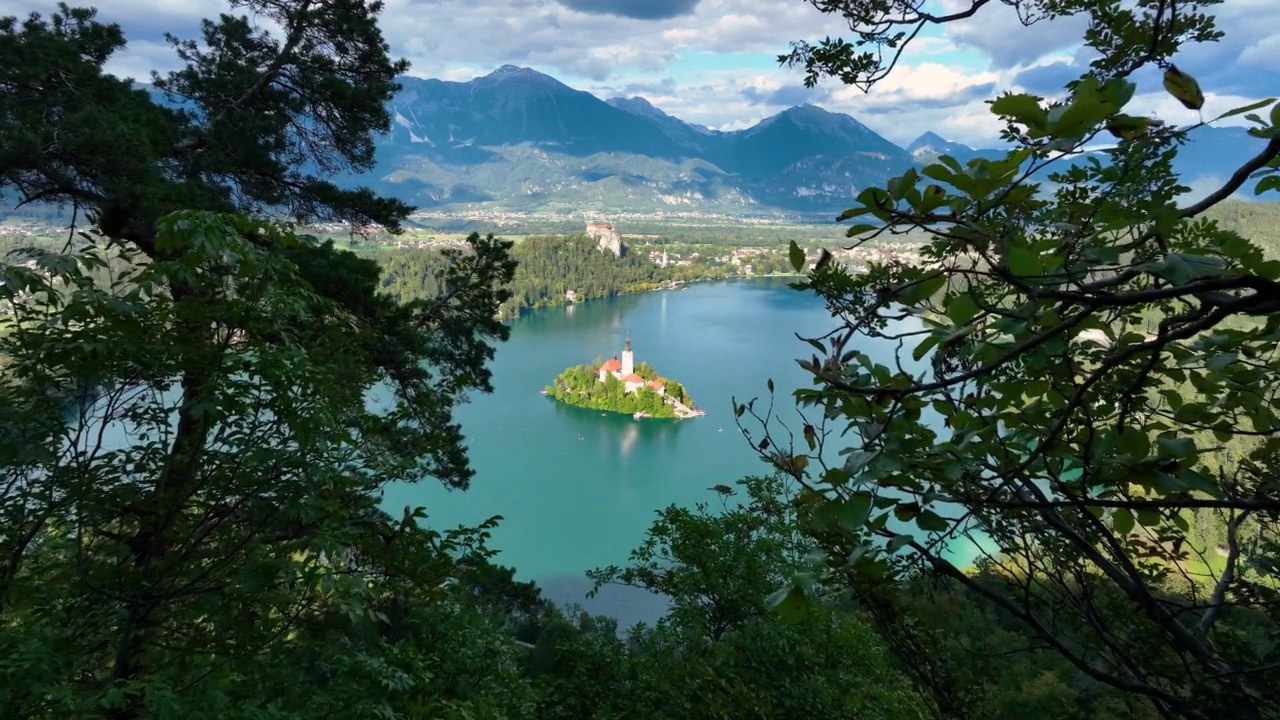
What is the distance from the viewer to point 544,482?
627 inches

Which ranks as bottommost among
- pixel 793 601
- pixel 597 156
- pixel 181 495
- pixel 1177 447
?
pixel 181 495

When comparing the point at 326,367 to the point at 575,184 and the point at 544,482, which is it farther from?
the point at 575,184

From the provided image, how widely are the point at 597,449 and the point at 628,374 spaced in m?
4.35

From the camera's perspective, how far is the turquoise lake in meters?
13.2

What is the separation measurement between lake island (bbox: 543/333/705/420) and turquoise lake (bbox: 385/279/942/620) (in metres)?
0.38

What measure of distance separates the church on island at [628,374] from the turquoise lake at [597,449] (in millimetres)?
1096

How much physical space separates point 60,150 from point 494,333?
103 inches

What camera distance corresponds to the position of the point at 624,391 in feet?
71.3

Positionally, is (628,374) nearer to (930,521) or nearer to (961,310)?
(930,521)

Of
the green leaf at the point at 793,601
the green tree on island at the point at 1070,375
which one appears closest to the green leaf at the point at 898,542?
the green tree on island at the point at 1070,375

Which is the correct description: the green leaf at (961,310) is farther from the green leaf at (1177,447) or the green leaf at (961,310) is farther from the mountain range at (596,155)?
the mountain range at (596,155)

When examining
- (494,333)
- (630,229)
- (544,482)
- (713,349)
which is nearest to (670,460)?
(544,482)

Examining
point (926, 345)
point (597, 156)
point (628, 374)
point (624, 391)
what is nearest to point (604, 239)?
point (628, 374)

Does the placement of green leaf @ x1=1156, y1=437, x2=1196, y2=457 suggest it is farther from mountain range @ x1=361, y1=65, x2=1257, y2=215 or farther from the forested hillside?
mountain range @ x1=361, y1=65, x2=1257, y2=215
